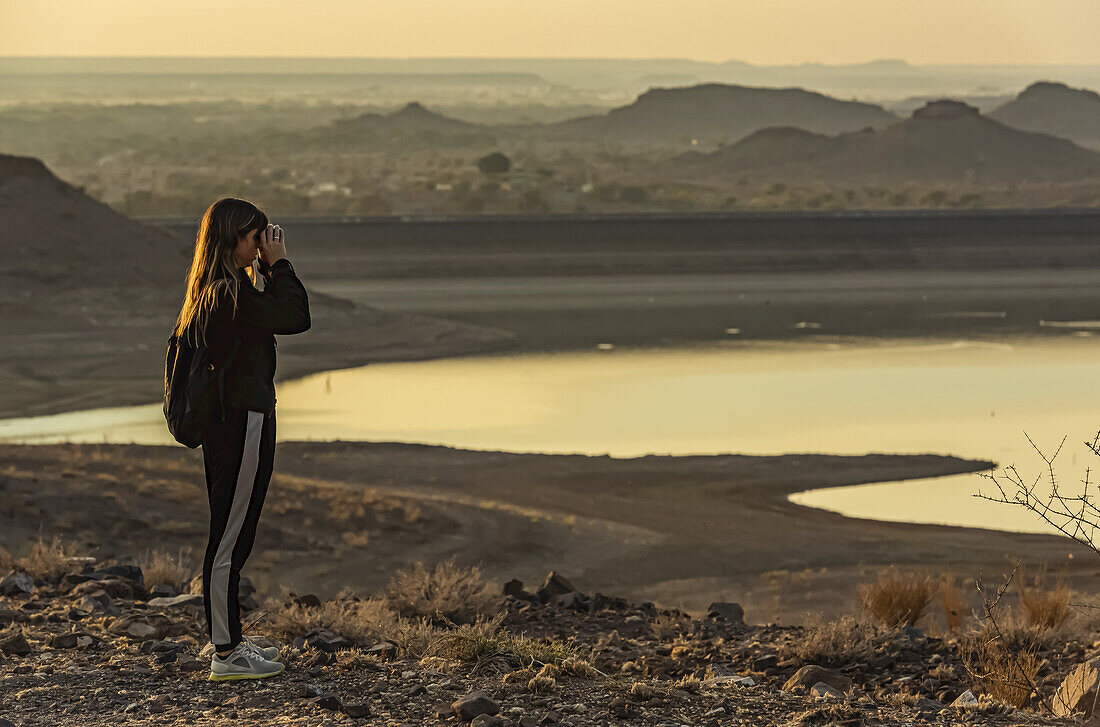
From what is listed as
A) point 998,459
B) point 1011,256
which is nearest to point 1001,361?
point 998,459

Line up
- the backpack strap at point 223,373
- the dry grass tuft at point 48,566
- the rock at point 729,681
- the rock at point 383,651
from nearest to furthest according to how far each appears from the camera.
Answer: the backpack strap at point 223,373, the rock at point 729,681, the rock at point 383,651, the dry grass tuft at point 48,566

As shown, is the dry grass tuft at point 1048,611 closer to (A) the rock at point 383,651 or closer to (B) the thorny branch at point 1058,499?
(B) the thorny branch at point 1058,499

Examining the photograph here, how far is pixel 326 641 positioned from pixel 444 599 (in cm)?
239

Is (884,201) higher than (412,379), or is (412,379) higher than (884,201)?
(884,201)

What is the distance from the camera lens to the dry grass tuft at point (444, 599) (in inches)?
402

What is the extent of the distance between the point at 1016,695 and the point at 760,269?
6483cm

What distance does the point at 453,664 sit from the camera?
7559mm

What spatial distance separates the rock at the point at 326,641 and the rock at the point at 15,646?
4.47 ft

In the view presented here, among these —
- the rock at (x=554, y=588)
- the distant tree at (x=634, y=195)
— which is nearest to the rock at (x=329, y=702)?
the rock at (x=554, y=588)

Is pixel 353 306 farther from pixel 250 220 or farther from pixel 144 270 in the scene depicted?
pixel 250 220

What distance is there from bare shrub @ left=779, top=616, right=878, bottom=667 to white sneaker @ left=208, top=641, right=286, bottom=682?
3.40 m

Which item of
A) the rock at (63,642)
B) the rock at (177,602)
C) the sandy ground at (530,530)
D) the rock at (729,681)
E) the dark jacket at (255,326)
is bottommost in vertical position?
the sandy ground at (530,530)

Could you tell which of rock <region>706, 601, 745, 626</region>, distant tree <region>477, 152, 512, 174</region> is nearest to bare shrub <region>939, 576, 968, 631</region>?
rock <region>706, 601, 745, 626</region>

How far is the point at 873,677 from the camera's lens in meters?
9.03
